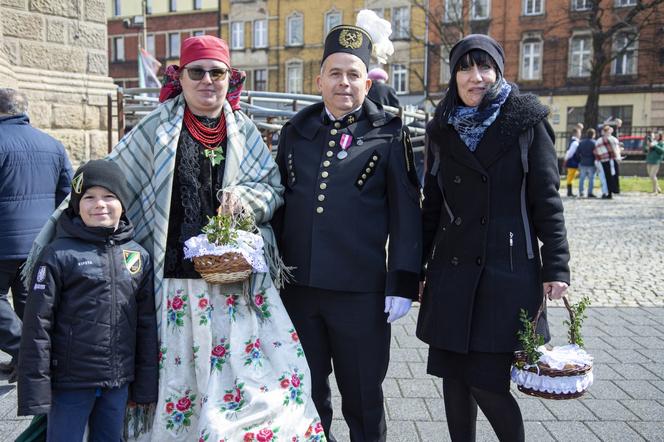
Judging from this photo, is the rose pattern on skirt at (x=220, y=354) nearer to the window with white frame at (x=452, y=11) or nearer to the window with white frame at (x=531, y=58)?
the window with white frame at (x=452, y=11)

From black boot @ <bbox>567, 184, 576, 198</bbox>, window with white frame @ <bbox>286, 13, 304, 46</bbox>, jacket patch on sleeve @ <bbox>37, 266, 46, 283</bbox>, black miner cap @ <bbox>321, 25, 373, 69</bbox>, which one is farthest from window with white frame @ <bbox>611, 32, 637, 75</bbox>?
jacket patch on sleeve @ <bbox>37, 266, 46, 283</bbox>

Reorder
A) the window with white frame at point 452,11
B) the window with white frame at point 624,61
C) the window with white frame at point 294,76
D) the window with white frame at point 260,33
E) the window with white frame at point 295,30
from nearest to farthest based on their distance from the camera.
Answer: the window with white frame at point 624,61 → the window with white frame at point 452,11 → the window with white frame at point 295,30 → the window with white frame at point 294,76 → the window with white frame at point 260,33

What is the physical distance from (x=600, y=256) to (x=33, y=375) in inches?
313

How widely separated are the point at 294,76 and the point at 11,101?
36.7m

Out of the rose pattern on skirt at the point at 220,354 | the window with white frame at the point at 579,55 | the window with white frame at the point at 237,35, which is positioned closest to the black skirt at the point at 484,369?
the rose pattern on skirt at the point at 220,354

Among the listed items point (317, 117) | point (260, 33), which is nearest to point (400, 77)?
point (260, 33)

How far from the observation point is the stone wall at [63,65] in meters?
6.54

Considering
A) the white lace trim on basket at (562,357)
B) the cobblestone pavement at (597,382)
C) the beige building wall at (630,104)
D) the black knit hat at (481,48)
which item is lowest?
the cobblestone pavement at (597,382)

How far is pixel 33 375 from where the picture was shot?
231 centimetres

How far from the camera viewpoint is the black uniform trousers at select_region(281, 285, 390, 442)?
9.09 feet

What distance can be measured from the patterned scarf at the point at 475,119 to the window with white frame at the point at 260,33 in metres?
39.8

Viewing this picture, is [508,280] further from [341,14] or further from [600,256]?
[341,14]

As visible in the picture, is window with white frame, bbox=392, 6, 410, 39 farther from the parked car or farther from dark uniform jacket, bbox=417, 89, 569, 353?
dark uniform jacket, bbox=417, 89, 569, 353

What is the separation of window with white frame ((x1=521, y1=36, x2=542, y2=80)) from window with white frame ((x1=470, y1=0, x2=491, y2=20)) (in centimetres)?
274
